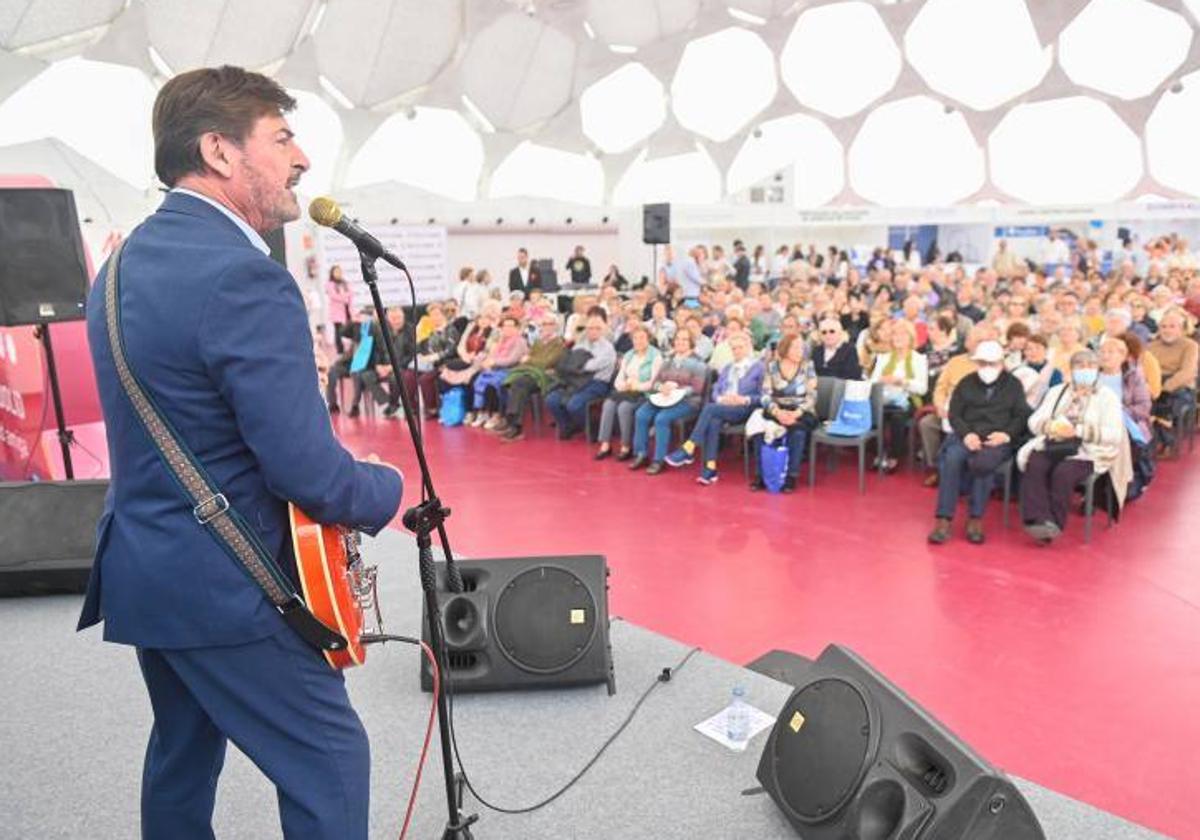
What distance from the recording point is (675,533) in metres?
5.31

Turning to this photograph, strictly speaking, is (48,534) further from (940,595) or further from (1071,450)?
(1071,450)

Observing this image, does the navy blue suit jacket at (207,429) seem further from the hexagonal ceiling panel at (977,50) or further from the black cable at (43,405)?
the hexagonal ceiling panel at (977,50)

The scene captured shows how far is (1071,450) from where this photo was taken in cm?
508

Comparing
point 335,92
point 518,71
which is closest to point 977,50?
point 518,71

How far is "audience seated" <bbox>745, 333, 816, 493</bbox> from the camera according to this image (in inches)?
243

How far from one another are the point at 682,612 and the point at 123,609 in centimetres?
299

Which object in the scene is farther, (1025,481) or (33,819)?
(1025,481)

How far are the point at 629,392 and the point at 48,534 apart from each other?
440 centimetres

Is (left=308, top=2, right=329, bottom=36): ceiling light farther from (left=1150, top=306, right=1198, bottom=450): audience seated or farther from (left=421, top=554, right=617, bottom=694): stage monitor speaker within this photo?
(left=421, top=554, right=617, bottom=694): stage monitor speaker

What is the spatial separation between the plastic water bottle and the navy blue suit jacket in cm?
156

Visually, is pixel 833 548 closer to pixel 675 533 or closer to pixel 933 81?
pixel 675 533

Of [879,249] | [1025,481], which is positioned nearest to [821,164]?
[879,249]

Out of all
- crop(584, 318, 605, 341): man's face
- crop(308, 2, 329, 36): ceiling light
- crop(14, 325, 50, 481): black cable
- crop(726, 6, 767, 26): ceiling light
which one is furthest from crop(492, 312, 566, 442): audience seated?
crop(726, 6, 767, 26): ceiling light

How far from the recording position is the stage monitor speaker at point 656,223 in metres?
12.1
